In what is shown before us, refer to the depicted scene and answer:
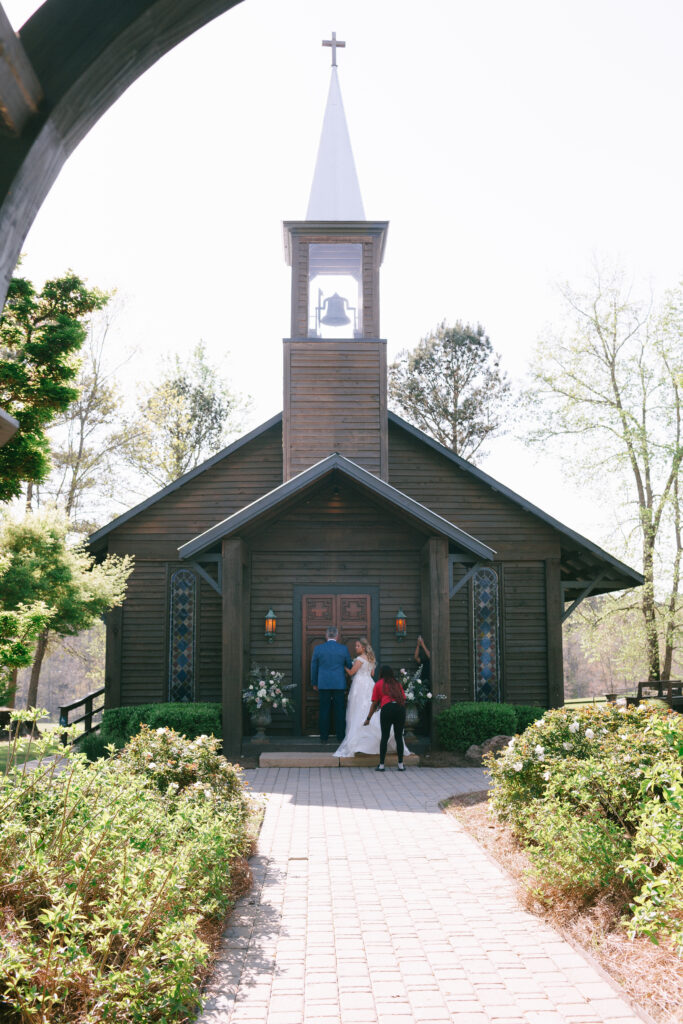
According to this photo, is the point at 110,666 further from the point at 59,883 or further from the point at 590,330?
the point at 590,330

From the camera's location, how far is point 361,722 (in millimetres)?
12438

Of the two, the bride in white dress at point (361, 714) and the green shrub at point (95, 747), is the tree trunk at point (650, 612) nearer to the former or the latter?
the bride in white dress at point (361, 714)

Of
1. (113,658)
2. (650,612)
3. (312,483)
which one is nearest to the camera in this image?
(312,483)

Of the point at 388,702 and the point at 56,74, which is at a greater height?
the point at 56,74

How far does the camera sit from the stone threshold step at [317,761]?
1209 cm

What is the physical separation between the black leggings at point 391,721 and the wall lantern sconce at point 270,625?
11.5ft

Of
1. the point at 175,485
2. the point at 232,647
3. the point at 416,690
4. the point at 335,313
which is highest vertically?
the point at 335,313

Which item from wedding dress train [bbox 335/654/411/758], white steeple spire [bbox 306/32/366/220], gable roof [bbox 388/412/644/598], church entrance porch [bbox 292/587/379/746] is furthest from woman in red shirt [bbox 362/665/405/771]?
white steeple spire [bbox 306/32/366/220]

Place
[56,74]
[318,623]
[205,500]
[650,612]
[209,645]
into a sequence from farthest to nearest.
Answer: [650,612], [205,500], [209,645], [318,623], [56,74]

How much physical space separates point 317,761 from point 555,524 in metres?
6.37

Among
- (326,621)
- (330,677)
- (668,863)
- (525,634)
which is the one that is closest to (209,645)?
(326,621)

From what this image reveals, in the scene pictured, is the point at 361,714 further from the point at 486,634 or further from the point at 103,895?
the point at 103,895

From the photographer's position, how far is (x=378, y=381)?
605 inches

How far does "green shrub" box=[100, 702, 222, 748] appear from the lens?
40.1ft
